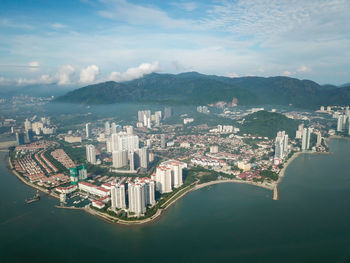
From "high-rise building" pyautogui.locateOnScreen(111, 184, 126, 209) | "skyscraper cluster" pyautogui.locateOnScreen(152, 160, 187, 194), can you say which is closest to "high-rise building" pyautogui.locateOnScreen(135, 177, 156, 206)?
"high-rise building" pyautogui.locateOnScreen(111, 184, 126, 209)

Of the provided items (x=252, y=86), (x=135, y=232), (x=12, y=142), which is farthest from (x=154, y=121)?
(x=252, y=86)

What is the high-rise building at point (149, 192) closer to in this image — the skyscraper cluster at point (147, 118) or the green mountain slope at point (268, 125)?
the green mountain slope at point (268, 125)

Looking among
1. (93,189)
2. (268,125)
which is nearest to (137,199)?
(93,189)

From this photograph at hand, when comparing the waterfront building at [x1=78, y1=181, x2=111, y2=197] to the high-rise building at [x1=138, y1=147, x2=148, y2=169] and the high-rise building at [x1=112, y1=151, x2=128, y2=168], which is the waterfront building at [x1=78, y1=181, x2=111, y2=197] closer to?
the high-rise building at [x1=112, y1=151, x2=128, y2=168]

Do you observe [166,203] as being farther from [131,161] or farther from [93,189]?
[131,161]

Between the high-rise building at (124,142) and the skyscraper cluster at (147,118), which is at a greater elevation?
the skyscraper cluster at (147,118)

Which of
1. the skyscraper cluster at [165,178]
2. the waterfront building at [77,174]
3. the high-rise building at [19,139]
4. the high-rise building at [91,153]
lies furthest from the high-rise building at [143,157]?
the high-rise building at [19,139]
